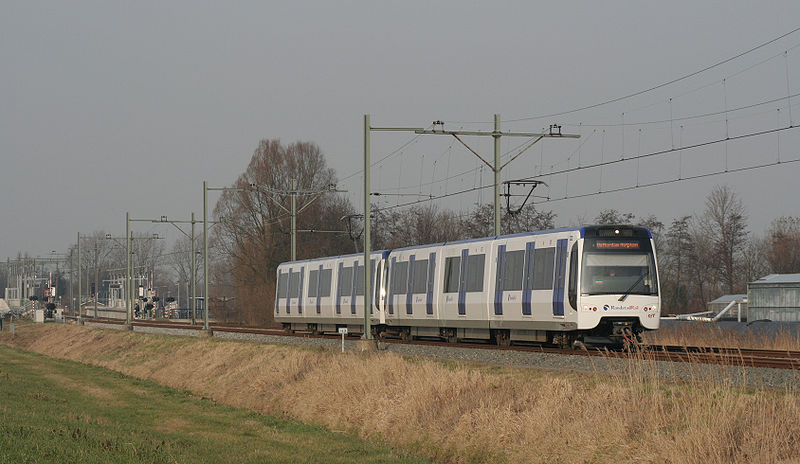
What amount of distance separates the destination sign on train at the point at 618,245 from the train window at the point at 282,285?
2611 cm

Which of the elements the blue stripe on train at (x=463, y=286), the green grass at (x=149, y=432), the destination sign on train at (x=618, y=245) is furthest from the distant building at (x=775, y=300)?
the green grass at (x=149, y=432)

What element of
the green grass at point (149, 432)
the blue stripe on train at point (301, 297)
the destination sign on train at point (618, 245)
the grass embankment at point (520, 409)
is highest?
the destination sign on train at point (618, 245)

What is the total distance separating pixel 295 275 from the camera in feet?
157

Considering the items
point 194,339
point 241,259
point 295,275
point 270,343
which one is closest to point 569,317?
point 270,343

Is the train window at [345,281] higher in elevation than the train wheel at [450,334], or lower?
higher

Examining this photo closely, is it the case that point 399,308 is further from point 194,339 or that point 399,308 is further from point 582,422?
point 582,422

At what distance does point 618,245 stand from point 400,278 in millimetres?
12492

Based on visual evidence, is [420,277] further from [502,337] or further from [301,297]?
[301,297]

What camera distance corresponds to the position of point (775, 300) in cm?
5425

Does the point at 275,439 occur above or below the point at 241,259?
below

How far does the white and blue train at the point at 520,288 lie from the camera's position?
25.6 metres

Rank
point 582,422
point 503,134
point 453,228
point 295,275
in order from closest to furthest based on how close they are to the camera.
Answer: point 582,422 < point 503,134 < point 295,275 < point 453,228

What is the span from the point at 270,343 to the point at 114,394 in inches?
246

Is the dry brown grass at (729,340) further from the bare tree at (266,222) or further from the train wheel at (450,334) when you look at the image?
the bare tree at (266,222)
